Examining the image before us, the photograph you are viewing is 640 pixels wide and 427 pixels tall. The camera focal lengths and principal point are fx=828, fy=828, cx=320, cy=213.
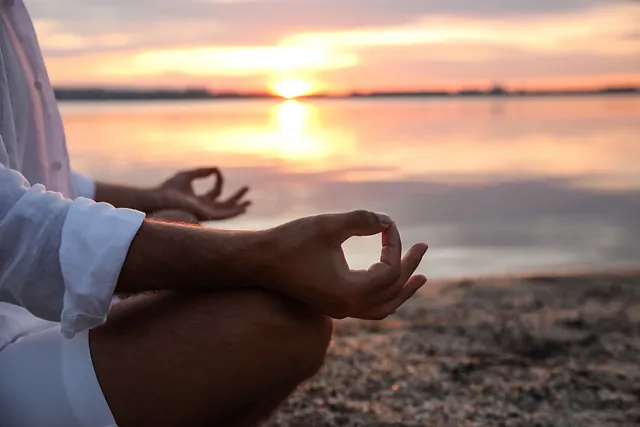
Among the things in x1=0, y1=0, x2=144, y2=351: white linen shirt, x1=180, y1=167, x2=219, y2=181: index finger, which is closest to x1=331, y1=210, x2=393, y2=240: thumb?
x1=0, y1=0, x2=144, y2=351: white linen shirt

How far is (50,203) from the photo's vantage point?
1.00 m

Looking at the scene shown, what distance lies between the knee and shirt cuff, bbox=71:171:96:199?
2.74 feet

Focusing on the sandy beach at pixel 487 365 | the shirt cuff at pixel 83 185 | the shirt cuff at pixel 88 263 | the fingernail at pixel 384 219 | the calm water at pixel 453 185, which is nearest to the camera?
the shirt cuff at pixel 88 263

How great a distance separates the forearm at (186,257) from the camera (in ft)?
3.29

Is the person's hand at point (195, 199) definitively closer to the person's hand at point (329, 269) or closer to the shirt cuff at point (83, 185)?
the shirt cuff at point (83, 185)

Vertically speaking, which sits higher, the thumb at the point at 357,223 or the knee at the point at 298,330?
the thumb at the point at 357,223

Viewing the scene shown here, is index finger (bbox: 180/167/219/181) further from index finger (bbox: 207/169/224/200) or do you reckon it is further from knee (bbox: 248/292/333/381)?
knee (bbox: 248/292/333/381)

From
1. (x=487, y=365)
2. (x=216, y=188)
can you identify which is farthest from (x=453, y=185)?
(x=216, y=188)

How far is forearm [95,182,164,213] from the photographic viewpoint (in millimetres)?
1879

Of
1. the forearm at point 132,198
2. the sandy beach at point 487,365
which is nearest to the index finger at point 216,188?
the forearm at point 132,198

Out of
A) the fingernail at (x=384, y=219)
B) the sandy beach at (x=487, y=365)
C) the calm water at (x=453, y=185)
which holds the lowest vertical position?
the calm water at (x=453, y=185)

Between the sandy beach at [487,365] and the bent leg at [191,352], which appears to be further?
the sandy beach at [487,365]

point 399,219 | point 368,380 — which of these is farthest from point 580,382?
point 399,219

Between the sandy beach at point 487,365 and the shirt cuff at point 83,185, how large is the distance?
678 mm
